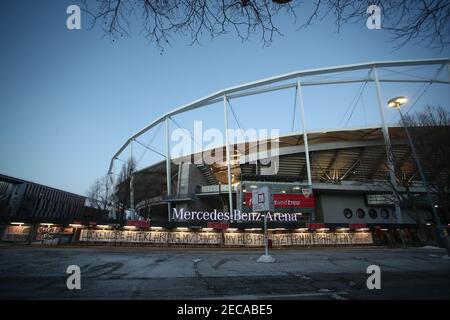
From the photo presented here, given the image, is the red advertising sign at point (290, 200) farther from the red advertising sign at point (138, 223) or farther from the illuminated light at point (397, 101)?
the illuminated light at point (397, 101)

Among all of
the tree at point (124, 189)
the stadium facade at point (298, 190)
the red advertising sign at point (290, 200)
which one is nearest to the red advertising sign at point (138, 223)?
the stadium facade at point (298, 190)

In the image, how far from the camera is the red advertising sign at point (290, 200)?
3319 cm

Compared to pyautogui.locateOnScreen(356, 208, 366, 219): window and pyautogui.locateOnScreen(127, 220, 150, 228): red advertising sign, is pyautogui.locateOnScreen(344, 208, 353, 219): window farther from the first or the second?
pyautogui.locateOnScreen(127, 220, 150, 228): red advertising sign

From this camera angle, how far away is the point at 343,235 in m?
30.1

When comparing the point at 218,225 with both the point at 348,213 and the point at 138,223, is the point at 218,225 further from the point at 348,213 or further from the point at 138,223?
the point at 348,213

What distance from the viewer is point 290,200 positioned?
33781 millimetres

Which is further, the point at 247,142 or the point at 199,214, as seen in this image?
the point at 247,142

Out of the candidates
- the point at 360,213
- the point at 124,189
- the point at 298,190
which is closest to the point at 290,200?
the point at 298,190

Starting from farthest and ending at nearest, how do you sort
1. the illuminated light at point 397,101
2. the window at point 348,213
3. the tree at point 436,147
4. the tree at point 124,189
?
the tree at point 124,189 → the window at point 348,213 → the tree at point 436,147 → the illuminated light at point 397,101

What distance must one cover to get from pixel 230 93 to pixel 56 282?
39173 mm

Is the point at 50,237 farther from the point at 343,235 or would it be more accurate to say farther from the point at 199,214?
the point at 343,235
